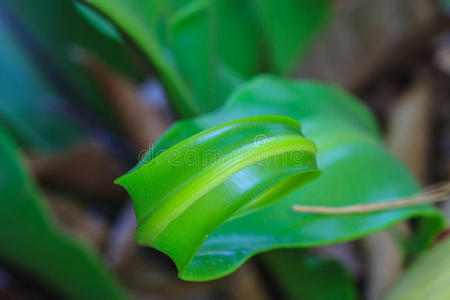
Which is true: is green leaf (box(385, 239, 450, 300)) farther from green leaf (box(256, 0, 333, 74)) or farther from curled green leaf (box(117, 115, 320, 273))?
green leaf (box(256, 0, 333, 74))

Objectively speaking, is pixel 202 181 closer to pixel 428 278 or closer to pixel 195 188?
pixel 195 188

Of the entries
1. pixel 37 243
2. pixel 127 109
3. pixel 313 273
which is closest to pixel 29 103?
pixel 127 109

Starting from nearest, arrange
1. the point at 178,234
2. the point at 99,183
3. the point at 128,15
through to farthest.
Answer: the point at 178,234 → the point at 128,15 → the point at 99,183

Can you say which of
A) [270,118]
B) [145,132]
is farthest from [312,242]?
[145,132]

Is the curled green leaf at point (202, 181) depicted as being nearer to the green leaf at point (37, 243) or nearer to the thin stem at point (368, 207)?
the thin stem at point (368, 207)

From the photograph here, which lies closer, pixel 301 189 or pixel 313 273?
pixel 301 189

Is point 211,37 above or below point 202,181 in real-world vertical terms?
above

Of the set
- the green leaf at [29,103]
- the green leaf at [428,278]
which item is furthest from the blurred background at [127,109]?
the green leaf at [428,278]

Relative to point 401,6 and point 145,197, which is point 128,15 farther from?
point 401,6
